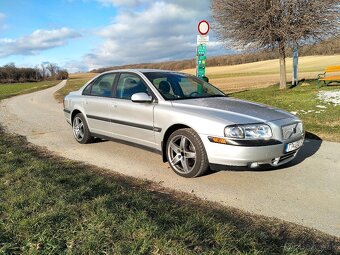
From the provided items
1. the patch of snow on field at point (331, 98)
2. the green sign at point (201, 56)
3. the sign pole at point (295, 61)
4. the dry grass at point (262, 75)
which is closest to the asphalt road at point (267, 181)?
the patch of snow on field at point (331, 98)

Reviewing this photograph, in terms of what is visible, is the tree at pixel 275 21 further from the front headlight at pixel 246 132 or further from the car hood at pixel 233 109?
the front headlight at pixel 246 132

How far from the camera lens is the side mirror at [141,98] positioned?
17.0 feet

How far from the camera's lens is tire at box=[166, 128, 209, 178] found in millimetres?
4574

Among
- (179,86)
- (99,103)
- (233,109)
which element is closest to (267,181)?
(233,109)

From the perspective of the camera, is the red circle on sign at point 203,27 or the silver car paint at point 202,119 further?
the red circle on sign at point 203,27

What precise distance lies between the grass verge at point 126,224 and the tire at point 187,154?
0.57m

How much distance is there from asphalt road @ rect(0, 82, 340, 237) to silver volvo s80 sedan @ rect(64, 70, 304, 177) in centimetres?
30

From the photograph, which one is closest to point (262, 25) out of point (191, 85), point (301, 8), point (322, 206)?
point (301, 8)

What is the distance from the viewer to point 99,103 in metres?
6.38

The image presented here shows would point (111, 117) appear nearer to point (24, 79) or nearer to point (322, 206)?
point (322, 206)

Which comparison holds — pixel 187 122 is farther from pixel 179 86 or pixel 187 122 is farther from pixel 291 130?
pixel 291 130

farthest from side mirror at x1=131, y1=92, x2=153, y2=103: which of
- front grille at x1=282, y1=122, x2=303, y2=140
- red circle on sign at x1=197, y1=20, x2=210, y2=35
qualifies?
red circle on sign at x1=197, y1=20, x2=210, y2=35

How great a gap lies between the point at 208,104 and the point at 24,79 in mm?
120732

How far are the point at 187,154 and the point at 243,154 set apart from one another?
88 centimetres
